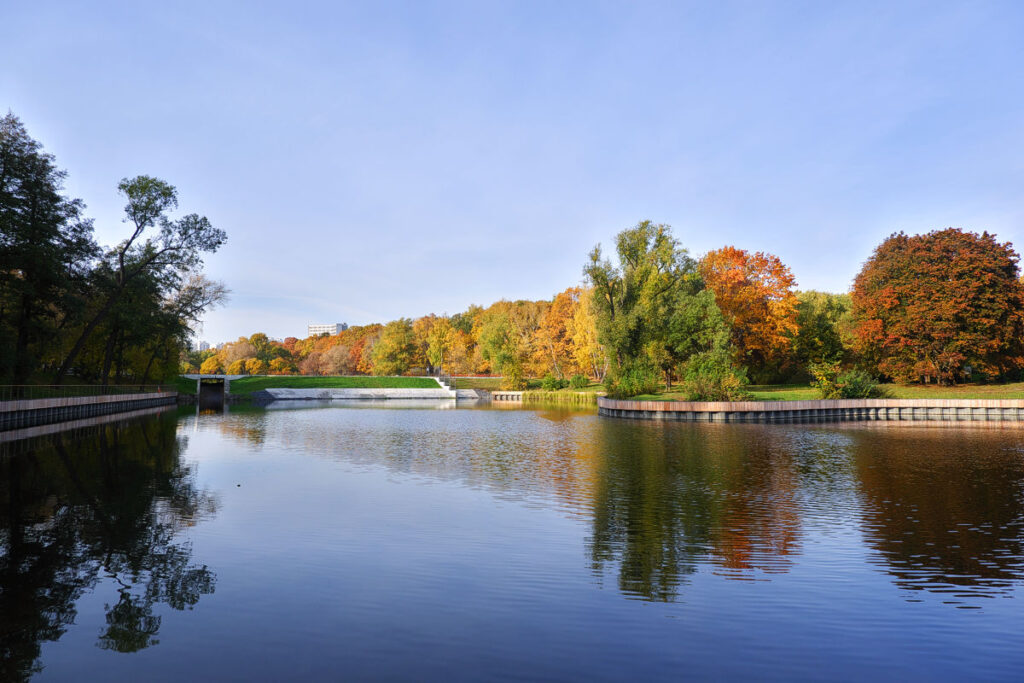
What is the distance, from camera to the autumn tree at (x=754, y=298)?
187 feet

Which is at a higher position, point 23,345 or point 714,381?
point 23,345

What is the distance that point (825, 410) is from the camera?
41.0 meters

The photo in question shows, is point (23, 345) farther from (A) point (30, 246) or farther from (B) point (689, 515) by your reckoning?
(B) point (689, 515)

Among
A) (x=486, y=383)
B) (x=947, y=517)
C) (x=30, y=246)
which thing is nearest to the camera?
(x=947, y=517)

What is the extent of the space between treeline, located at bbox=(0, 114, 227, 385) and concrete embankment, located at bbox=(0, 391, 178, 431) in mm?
2470

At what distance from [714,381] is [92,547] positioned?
38.6 metres

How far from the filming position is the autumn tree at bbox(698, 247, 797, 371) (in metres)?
57.0

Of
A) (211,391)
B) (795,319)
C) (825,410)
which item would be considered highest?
(795,319)

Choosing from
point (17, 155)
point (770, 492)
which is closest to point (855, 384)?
point (770, 492)

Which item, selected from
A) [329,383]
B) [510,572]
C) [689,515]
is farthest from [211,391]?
[510,572]

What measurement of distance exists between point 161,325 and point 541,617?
175ft

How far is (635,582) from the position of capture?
8.41 metres

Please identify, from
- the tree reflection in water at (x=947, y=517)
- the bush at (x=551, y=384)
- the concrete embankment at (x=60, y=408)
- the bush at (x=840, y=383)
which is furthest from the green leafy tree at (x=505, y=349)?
the tree reflection in water at (x=947, y=517)

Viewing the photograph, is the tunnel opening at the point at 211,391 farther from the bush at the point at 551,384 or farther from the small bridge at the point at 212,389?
the bush at the point at 551,384
